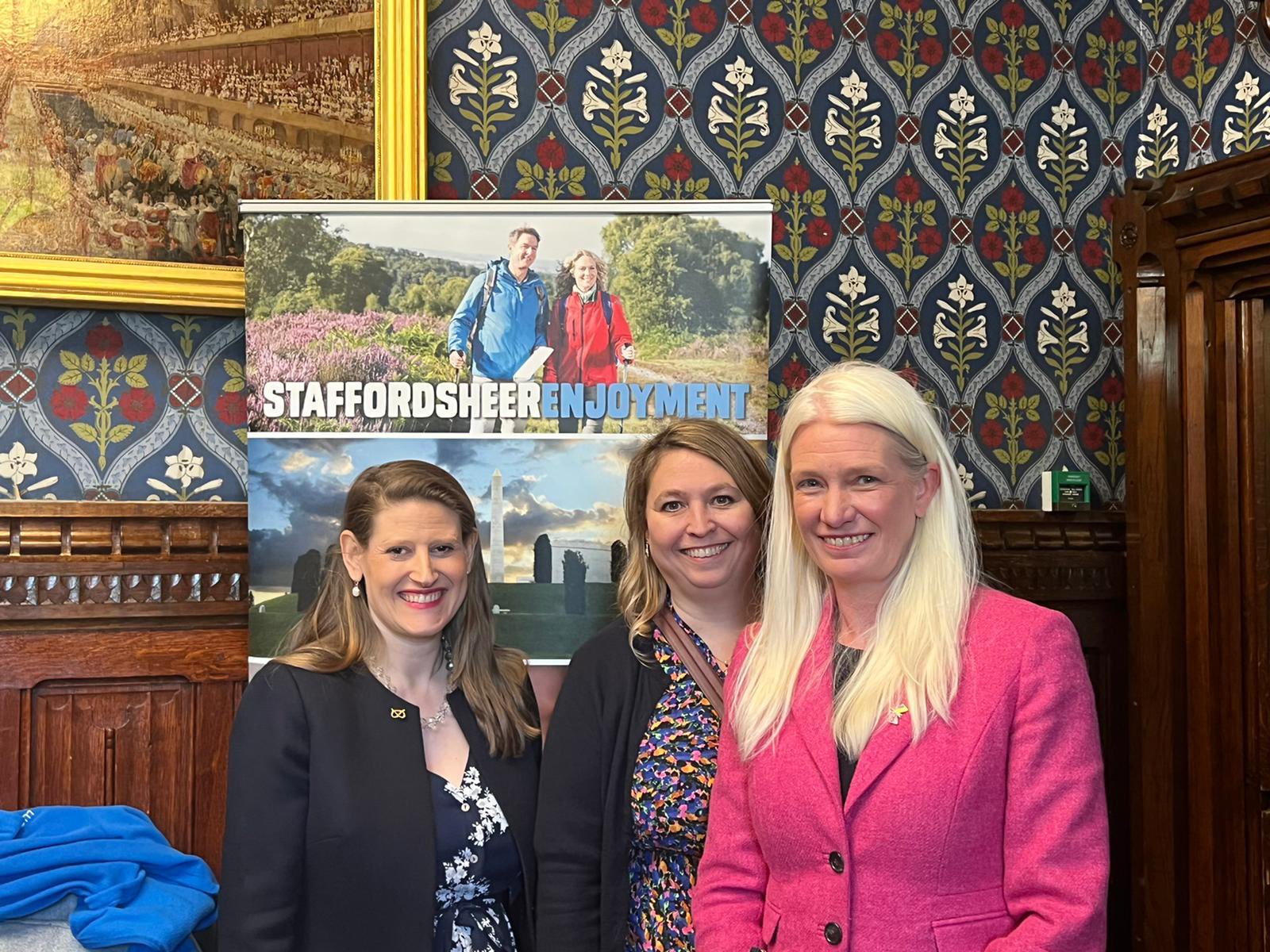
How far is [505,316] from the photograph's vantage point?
291 cm

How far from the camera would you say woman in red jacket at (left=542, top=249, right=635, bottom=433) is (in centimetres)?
292

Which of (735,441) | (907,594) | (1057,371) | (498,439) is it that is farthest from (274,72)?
(1057,371)

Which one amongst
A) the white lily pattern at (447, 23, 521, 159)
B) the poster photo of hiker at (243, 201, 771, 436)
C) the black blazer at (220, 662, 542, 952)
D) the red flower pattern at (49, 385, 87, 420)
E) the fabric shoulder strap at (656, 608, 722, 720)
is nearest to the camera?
the black blazer at (220, 662, 542, 952)

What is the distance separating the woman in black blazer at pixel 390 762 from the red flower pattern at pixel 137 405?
3.44 ft

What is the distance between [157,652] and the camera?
311 centimetres

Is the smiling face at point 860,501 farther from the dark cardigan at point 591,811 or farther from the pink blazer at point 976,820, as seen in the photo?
the dark cardigan at point 591,811

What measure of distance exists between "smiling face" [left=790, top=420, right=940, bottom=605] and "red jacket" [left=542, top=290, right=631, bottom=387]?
3.46 ft

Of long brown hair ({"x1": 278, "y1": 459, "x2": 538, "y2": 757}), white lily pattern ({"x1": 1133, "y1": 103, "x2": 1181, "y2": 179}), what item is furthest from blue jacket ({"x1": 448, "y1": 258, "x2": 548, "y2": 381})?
white lily pattern ({"x1": 1133, "y1": 103, "x2": 1181, "y2": 179})

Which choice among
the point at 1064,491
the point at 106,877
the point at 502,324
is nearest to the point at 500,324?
the point at 502,324

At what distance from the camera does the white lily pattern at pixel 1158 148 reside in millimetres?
3855

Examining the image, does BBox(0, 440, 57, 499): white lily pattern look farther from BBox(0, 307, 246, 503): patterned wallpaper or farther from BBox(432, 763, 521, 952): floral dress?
BBox(432, 763, 521, 952): floral dress

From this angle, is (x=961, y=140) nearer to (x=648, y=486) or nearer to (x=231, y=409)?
(x=648, y=486)

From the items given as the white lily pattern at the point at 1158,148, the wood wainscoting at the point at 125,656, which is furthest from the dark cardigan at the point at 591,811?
the white lily pattern at the point at 1158,148

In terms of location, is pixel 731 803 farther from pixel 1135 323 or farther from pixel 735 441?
pixel 1135 323
